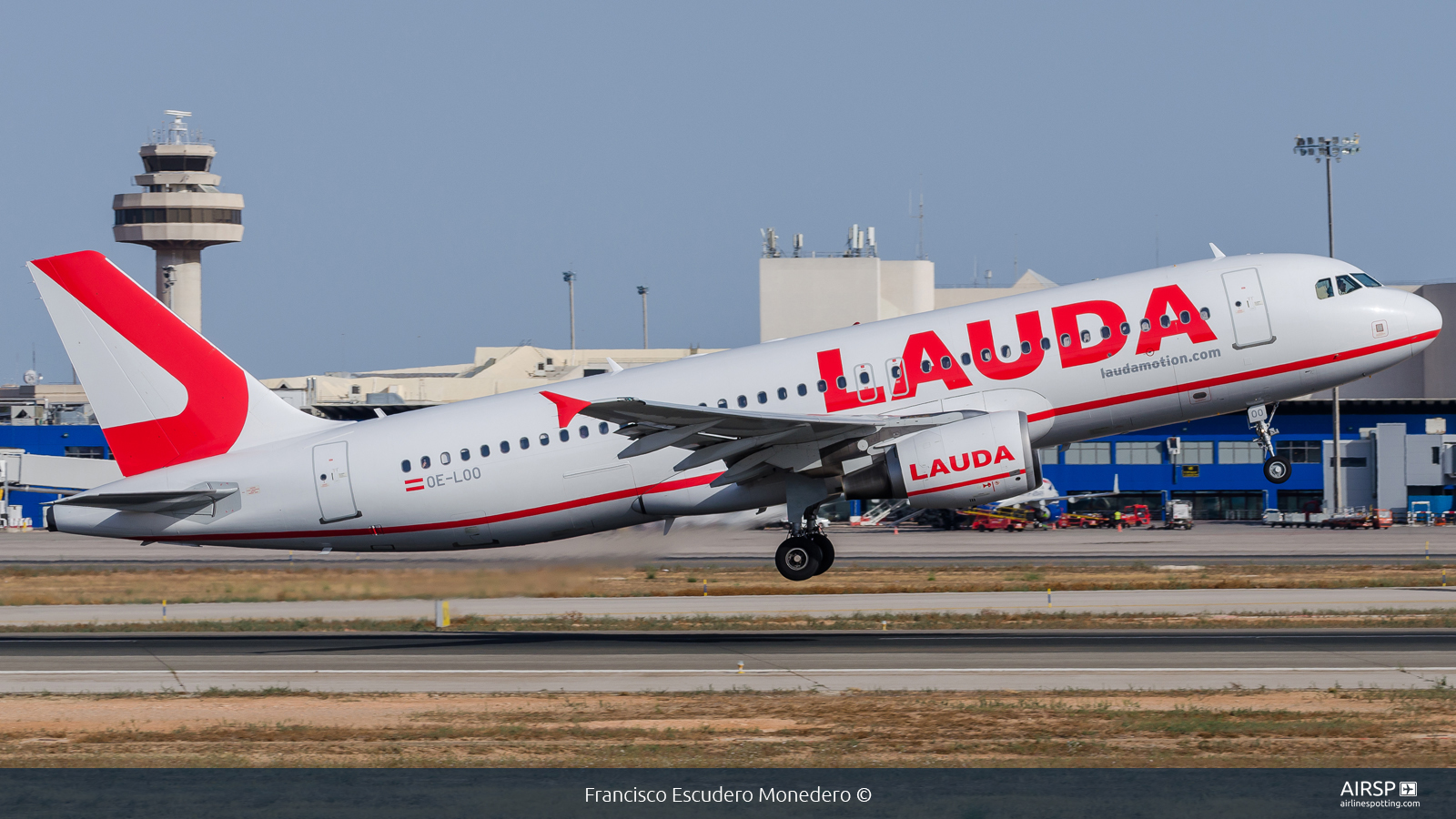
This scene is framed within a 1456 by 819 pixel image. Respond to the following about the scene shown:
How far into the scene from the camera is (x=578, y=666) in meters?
27.1

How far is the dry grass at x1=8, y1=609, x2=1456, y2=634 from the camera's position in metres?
33.5

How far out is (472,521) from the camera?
30.9 meters

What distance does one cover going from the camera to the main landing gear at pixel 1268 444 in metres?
30.0

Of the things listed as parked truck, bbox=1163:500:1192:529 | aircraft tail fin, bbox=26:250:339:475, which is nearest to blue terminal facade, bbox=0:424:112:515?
parked truck, bbox=1163:500:1192:529

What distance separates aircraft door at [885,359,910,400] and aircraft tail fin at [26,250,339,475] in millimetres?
13979

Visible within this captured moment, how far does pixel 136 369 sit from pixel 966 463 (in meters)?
17.9

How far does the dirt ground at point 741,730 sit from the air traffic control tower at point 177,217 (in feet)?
423

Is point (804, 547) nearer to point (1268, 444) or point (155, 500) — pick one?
point (1268, 444)

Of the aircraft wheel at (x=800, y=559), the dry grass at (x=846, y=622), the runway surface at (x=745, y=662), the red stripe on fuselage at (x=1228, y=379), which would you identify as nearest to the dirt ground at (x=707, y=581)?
the dry grass at (x=846, y=622)

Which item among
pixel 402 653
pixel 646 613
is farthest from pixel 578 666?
pixel 646 613

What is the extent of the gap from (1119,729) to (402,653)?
15.5m

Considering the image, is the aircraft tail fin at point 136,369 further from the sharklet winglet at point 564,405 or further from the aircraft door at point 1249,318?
the aircraft door at point 1249,318

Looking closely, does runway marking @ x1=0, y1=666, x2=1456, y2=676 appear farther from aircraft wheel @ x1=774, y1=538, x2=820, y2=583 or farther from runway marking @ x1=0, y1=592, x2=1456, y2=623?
runway marking @ x1=0, y1=592, x2=1456, y2=623
